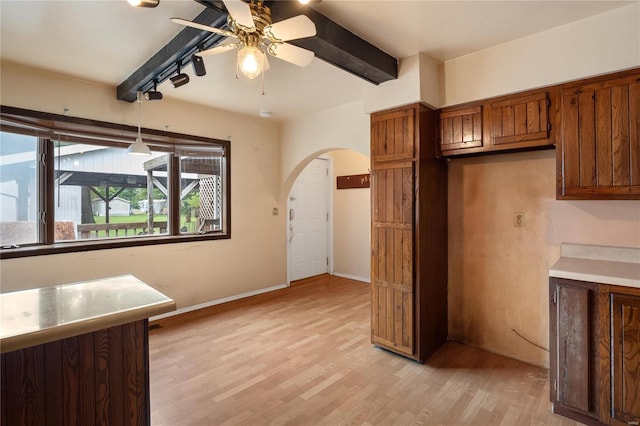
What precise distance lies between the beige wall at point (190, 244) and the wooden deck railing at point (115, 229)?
24 centimetres

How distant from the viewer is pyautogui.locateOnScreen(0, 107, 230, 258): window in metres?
2.97

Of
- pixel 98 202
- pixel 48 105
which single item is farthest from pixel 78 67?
pixel 98 202

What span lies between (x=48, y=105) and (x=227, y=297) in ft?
9.43

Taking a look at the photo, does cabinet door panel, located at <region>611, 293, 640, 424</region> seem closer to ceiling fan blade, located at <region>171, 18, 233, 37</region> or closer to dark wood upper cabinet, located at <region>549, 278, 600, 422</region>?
dark wood upper cabinet, located at <region>549, 278, 600, 422</region>

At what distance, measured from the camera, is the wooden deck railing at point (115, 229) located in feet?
11.1

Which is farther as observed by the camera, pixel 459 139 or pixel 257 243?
pixel 257 243

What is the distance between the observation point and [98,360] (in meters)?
1.28

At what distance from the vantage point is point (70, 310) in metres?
A: 1.27

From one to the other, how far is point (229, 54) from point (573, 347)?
3.25 meters

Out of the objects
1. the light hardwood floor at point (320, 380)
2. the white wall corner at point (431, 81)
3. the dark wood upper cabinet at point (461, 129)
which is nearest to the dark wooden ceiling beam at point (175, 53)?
the white wall corner at point (431, 81)

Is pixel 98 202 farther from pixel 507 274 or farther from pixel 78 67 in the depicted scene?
pixel 507 274

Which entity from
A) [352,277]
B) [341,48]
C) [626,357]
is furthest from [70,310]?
[352,277]

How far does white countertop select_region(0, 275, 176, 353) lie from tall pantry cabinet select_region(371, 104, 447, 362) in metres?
1.96

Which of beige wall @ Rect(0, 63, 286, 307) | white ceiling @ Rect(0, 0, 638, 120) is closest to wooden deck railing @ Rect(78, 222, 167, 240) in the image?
beige wall @ Rect(0, 63, 286, 307)
